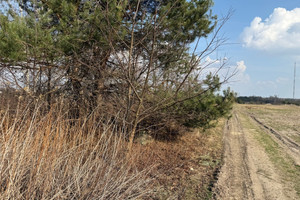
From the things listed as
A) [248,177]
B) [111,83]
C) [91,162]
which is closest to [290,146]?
[248,177]

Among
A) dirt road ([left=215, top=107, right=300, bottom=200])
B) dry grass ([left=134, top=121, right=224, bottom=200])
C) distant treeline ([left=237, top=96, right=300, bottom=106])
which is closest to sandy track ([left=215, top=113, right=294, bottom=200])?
dirt road ([left=215, top=107, right=300, bottom=200])

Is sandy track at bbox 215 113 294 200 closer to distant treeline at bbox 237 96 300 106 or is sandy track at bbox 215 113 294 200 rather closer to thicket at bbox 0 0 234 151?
thicket at bbox 0 0 234 151

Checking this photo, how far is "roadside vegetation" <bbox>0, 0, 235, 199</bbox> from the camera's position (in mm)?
3383

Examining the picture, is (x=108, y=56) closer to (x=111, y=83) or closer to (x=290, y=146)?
(x=111, y=83)

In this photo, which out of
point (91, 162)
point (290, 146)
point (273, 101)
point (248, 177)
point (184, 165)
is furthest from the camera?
point (273, 101)

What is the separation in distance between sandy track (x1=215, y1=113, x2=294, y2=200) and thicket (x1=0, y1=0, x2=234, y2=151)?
5.46 feet

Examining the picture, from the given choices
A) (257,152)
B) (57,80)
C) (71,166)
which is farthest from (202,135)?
(71,166)

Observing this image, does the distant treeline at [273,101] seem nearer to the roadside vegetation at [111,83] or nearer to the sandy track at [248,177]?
the sandy track at [248,177]

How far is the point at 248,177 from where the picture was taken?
15.0 feet

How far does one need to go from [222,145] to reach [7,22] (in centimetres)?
690

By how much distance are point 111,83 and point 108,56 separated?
0.73 metres

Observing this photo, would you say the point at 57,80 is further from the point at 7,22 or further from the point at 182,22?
the point at 182,22

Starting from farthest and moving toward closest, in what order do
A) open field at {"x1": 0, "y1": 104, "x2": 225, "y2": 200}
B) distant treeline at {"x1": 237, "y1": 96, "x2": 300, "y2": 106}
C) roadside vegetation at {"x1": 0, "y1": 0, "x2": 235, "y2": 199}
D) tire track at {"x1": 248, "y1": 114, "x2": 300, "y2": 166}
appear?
distant treeline at {"x1": 237, "y1": 96, "x2": 300, "y2": 106}, tire track at {"x1": 248, "y1": 114, "x2": 300, "y2": 166}, roadside vegetation at {"x1": 0, "y1": 0, "x2": 235, "y2": 199}, open field at {"x1": 0, "y1": 104, "x2": 225, "y2": 200}

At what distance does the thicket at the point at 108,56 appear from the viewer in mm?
3961
